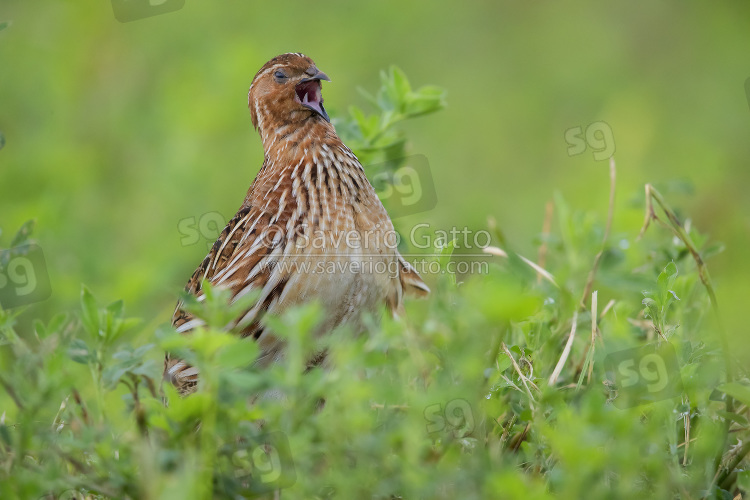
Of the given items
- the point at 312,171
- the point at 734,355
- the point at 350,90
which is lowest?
the point at 734,355

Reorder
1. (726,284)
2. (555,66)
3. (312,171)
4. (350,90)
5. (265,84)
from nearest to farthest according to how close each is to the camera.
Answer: (312,171)
(265,84)
(726,284)
(350,90)
(555,66)

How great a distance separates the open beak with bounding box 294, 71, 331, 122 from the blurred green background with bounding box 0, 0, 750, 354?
1.82 m

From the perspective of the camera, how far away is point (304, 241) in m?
4.02

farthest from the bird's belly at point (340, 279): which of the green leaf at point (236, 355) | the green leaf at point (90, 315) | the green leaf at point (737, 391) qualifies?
the green leaf at point (737, 391)

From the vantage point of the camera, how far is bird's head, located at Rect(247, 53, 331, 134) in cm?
467

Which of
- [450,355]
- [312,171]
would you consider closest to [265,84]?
[312,171]

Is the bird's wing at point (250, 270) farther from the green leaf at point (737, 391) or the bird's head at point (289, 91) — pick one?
the green leaf at point (737, 391)

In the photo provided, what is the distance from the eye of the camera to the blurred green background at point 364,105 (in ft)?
23.7

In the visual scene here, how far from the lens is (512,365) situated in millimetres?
3490

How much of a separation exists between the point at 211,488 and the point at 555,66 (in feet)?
25.8

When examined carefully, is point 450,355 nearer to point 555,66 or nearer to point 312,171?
point 312,171

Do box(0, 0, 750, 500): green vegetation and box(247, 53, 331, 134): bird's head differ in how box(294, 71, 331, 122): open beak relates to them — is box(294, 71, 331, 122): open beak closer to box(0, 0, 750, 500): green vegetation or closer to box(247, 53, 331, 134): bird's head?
box(247, 53, 331, 134): bird's head

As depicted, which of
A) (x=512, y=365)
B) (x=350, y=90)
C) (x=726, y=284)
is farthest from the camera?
(x=350, y=90)

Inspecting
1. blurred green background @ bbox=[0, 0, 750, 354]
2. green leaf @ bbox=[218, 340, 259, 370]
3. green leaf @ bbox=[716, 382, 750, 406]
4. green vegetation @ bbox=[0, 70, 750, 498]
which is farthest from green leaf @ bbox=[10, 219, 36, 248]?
green leaf @ bbox=[716, 382, 750, 406]
